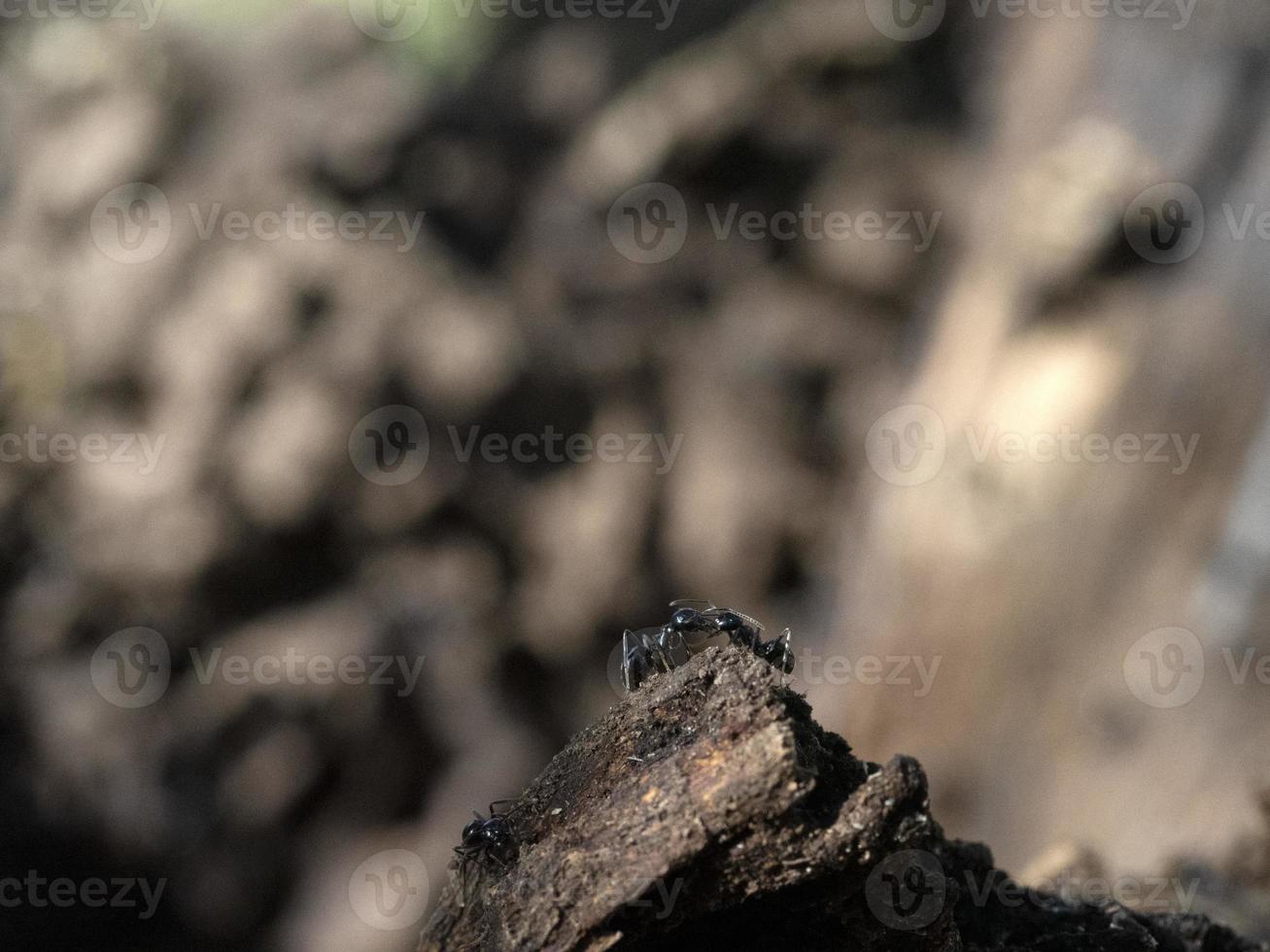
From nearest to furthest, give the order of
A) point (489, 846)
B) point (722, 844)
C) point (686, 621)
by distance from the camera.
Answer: point (722, 844), point (489, 846), point (686, 621)

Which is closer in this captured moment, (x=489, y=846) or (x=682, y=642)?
(x=489, y=846)

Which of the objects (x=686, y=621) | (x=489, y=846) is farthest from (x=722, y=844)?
(x=686, y=621)

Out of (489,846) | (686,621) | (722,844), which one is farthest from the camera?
(686,621)

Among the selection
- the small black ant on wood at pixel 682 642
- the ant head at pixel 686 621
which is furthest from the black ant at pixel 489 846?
the ant head at pixel 686 621

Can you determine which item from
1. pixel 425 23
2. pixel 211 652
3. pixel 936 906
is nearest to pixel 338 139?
pixel 425 23

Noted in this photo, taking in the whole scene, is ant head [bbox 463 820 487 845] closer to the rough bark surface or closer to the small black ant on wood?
the rough bark surface

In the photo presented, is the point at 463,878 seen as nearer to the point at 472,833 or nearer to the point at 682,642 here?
the point at 472,833

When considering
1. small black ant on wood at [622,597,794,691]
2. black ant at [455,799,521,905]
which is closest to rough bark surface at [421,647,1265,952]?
black ant at [455,799,521,905]
